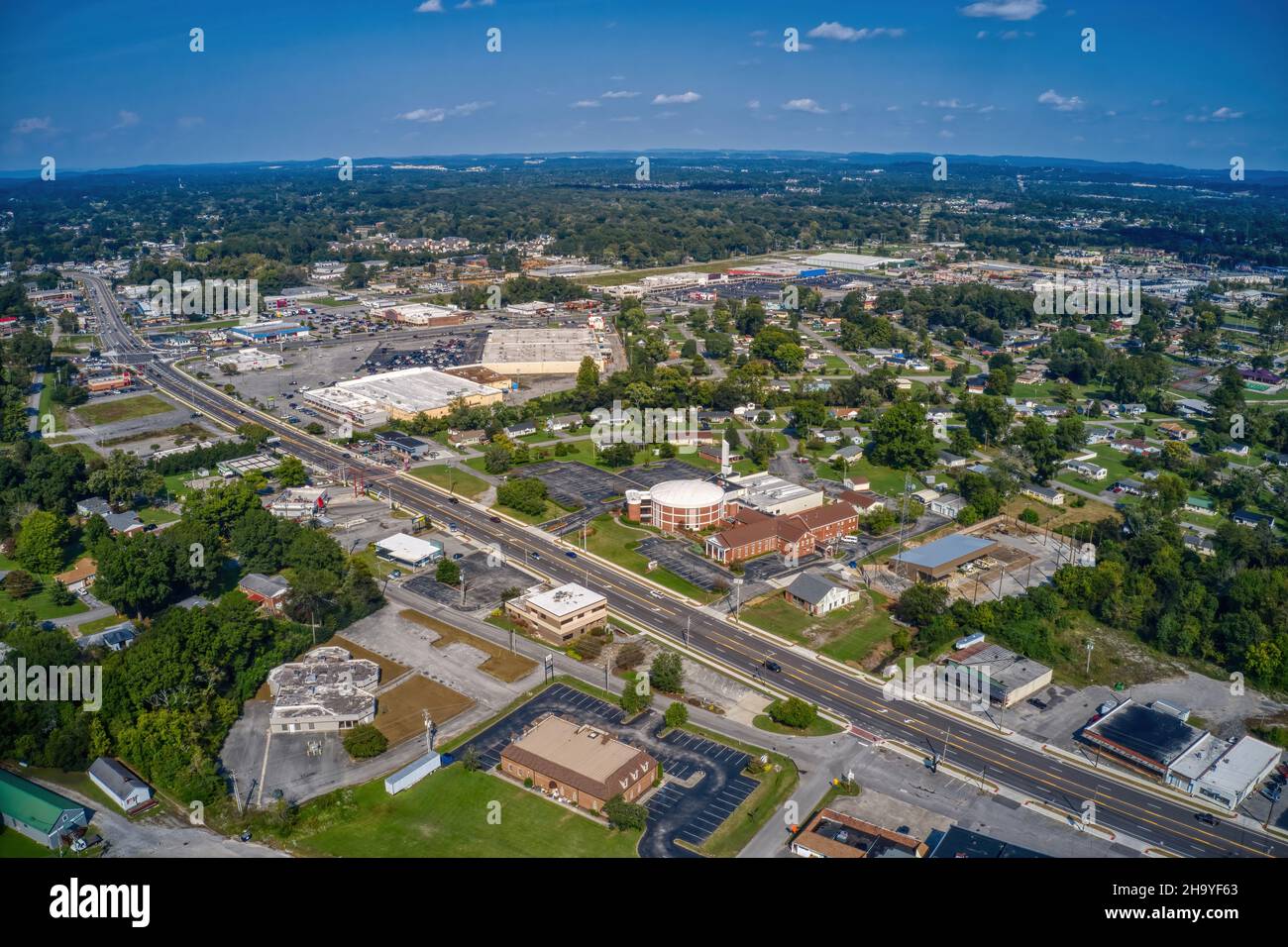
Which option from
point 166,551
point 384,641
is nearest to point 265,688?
point 384,641

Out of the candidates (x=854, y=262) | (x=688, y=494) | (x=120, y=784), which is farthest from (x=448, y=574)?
(x=854, y=262)

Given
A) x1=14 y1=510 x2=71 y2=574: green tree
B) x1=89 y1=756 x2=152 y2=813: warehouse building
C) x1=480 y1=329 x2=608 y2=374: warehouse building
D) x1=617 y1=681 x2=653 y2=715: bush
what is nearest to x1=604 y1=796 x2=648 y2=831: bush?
x1=617 y1=681 x2=653 y2=715: bush

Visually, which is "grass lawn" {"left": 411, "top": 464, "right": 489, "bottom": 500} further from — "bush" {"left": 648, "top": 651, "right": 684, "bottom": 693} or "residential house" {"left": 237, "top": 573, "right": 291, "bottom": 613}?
"bush" {"left": 648, "top": 651, "right": 684, "bottom": 693}

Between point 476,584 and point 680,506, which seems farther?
point 680,506

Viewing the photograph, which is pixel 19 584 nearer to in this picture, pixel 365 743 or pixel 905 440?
pixel 365 743

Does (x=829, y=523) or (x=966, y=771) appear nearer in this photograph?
(x=966, y=771)

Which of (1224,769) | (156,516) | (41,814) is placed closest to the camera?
(41,814)
